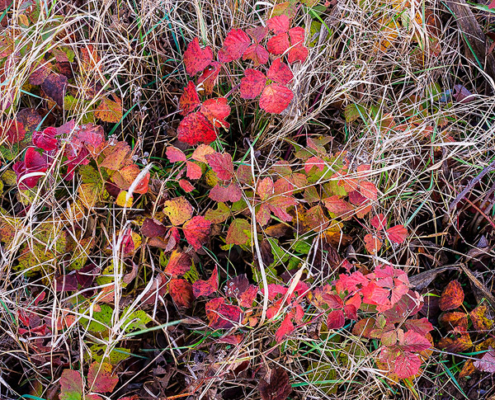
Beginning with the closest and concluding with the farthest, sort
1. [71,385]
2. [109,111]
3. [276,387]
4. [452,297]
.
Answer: [71,385] < [276,387] < [109,111] < [452,297]

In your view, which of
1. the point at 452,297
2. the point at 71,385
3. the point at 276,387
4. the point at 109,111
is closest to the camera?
the point at 71,385

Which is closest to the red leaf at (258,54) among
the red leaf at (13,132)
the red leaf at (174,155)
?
the red leaf at (174,155)

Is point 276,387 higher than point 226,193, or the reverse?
point 226,193

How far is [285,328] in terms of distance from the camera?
1.12 m

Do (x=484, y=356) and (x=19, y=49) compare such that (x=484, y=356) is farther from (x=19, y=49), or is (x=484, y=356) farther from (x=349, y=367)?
(x=19, y=49)

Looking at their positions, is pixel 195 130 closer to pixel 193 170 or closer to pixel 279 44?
pixel 193 170

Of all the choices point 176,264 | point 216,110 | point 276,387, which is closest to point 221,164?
point 216,110

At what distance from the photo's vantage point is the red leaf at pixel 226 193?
119 centimetres

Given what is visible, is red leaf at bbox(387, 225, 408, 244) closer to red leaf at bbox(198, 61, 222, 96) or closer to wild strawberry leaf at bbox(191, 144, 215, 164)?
wild strawberry leaf at bbox(191, 144, 215, 164)

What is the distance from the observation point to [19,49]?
125 centimetres

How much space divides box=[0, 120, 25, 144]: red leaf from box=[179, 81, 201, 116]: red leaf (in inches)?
18.8

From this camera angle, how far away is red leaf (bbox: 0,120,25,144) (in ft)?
3.98

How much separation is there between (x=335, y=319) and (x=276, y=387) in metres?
0.25

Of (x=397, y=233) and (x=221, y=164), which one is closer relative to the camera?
(x=221, y=164)
